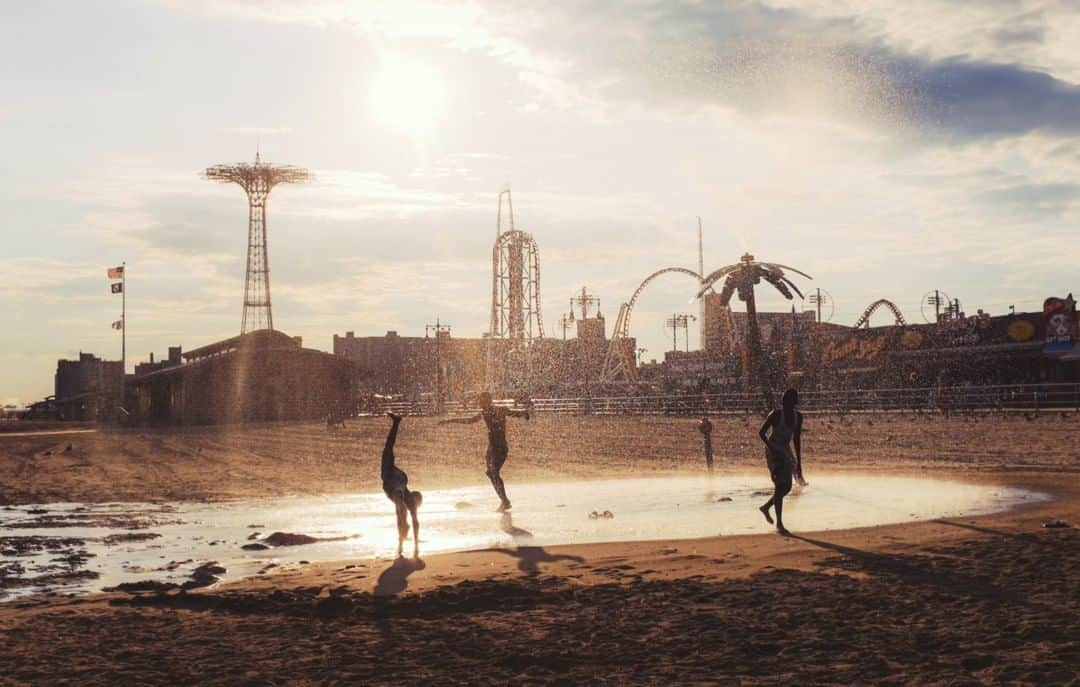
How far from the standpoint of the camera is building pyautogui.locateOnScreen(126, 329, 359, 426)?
66375 millimetres

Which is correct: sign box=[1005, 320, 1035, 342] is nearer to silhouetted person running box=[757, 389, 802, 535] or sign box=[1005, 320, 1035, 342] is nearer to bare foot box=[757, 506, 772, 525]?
silhouetted person running box=[757, 389, 802, 535]

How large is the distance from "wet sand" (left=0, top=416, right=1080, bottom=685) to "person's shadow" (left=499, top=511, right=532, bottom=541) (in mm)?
1543

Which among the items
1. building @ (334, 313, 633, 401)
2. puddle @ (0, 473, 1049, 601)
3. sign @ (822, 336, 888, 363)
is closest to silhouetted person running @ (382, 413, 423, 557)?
puddle @ (0, 473, 1049, 601)

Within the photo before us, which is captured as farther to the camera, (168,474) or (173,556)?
(168,474)

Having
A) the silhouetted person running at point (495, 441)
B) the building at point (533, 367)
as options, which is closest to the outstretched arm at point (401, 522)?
the silhouetted person running at point (495, 441)

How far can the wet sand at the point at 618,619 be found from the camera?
7.12m

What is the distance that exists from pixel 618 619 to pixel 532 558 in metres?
3.21

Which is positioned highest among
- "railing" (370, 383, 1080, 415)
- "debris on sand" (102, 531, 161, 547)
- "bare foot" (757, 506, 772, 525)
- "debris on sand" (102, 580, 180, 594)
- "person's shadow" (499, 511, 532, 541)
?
"railing" (370, 383, 1080, 415)

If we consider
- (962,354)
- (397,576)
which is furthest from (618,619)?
(962,354)

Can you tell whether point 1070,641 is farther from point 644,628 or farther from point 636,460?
point 636,460

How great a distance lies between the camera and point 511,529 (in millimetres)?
14531

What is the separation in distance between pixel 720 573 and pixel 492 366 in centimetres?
11841

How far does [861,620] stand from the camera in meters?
8.15

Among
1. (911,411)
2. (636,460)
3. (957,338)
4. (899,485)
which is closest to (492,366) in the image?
(957,338)
